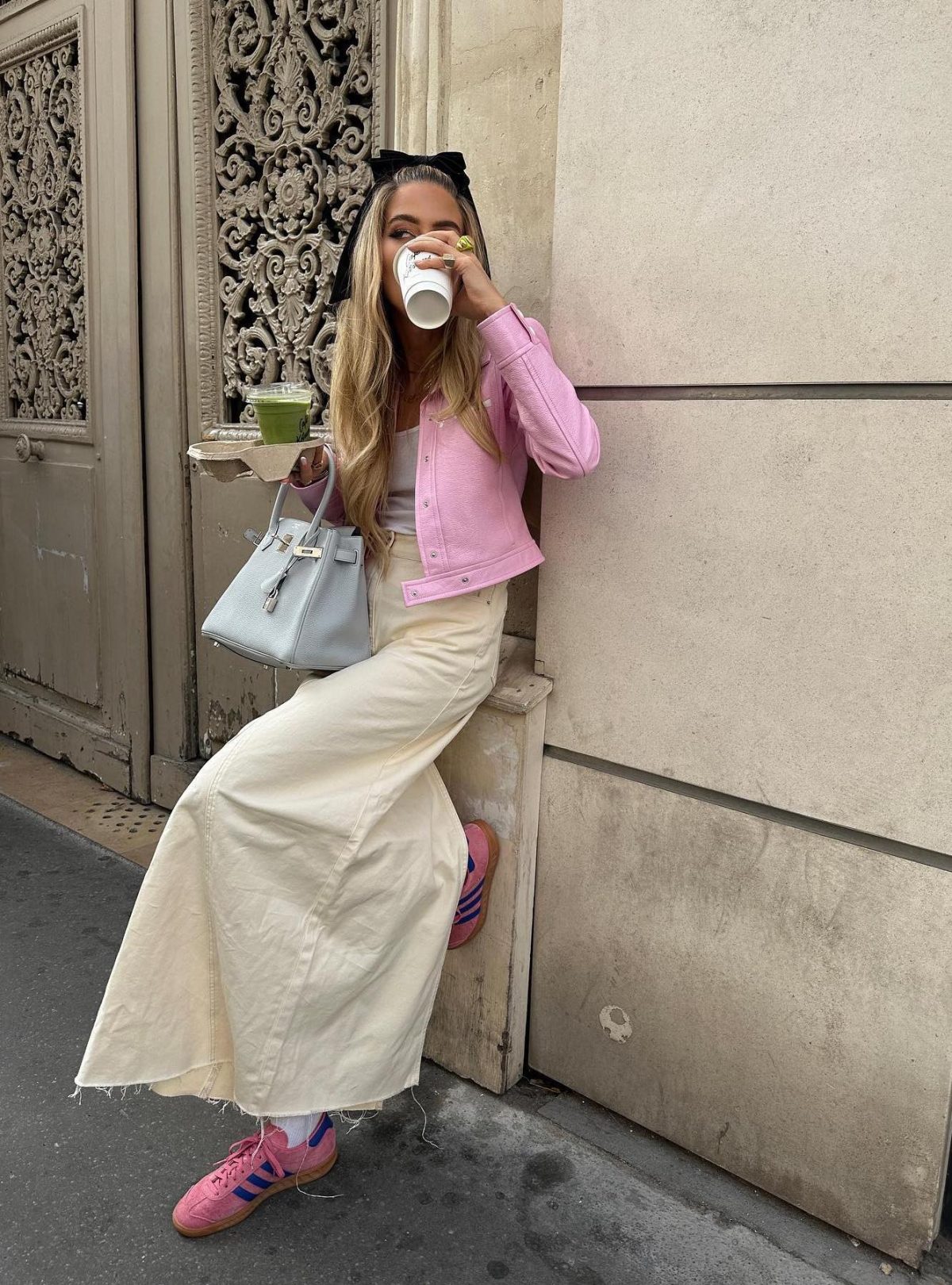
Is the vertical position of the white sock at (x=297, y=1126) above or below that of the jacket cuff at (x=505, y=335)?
below

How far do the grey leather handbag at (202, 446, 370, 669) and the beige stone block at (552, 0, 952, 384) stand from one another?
648 mm

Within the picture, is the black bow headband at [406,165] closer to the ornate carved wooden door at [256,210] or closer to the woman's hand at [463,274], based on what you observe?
the woman's hand at [463,274]

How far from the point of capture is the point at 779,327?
6.17 ft

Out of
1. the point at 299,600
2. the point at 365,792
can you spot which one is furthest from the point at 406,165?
the point at 365,792

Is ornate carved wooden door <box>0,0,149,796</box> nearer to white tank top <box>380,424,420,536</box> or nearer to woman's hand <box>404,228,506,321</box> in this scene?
white tank top <box>380,424,420,536</box>

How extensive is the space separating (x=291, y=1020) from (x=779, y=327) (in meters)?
1.58

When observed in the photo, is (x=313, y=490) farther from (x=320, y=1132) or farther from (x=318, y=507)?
(x=320, y=1132)

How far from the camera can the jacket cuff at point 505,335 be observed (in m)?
1.87

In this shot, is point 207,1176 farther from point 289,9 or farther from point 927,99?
point 289,9

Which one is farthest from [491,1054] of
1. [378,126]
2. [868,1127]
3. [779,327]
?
[378,126]

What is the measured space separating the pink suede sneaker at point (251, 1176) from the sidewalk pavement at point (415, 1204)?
28 millimetres

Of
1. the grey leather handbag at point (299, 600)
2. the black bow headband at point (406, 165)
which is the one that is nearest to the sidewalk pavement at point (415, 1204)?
the grey leather handbag at point (299, 600)

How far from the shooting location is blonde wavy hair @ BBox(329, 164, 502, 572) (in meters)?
2.04

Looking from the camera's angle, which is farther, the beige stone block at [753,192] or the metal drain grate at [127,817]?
the metal drain grate at [127,817]
